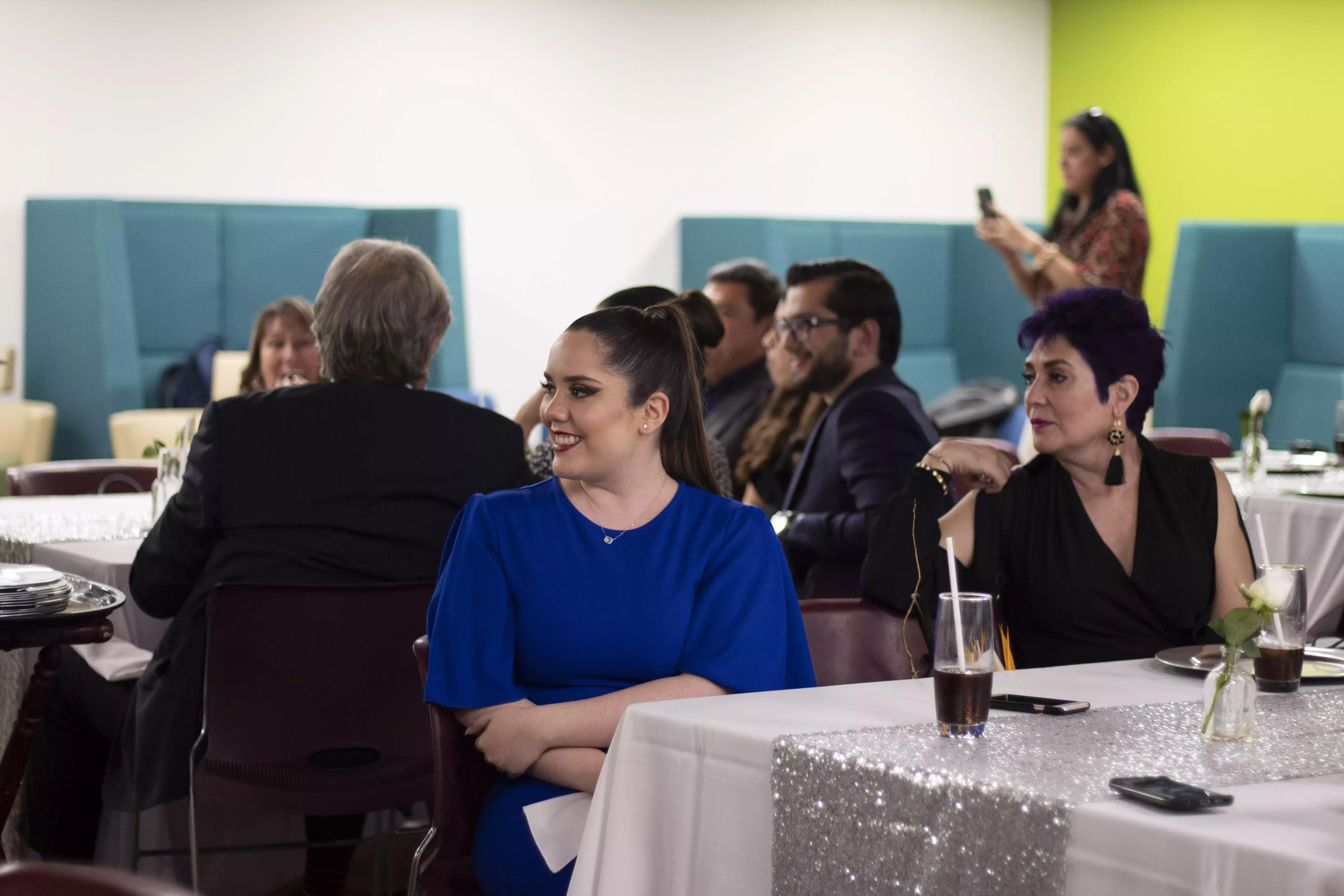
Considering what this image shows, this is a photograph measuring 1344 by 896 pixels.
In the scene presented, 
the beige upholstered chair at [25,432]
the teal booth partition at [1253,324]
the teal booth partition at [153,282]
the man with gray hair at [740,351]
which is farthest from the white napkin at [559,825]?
the teal booth partition at [1253,324]

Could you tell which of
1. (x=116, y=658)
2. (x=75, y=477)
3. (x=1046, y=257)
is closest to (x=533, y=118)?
(x=1046, y=257)

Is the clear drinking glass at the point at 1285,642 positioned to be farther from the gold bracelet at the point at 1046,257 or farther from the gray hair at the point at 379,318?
the gold bracelet at the point at 1046,257

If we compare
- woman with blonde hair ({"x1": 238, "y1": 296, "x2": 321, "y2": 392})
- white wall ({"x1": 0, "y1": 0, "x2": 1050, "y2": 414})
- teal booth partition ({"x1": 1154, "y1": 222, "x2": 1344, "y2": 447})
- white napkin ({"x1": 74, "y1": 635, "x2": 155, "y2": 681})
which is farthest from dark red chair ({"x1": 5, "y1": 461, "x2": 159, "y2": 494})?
teal booth partition ({"x1": 1154, "y1": 222, "x2": 1344, "y2": 447})

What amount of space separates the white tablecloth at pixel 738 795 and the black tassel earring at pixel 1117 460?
598 mm

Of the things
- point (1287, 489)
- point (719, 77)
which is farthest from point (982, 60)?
point (1287, 489)

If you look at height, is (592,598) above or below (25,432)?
above

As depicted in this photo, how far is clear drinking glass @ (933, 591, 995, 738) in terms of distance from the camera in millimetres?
1526

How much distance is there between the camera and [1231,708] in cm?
155

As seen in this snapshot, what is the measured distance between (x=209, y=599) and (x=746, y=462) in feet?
5.59

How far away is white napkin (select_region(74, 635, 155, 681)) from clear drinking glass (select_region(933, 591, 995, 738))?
5.47 feet

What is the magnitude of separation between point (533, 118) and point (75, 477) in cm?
491

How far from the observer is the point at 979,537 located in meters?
2.41

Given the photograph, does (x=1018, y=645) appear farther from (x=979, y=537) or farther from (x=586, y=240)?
(x=586, y=240)

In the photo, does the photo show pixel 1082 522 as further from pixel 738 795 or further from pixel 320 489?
pixel 320 489
